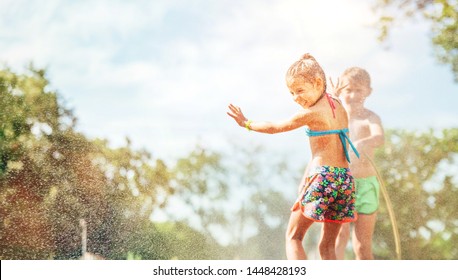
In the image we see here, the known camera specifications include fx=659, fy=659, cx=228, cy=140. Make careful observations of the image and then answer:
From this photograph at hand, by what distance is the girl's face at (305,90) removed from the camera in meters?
3.45

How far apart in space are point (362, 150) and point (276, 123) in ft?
2.90

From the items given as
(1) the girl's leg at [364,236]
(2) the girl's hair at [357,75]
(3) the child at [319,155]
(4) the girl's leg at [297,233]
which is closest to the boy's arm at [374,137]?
(2) the girl's hair at [357,75]

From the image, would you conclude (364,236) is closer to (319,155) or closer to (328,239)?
(328,239)

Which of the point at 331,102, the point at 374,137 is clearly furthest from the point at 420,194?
the point at 331,102

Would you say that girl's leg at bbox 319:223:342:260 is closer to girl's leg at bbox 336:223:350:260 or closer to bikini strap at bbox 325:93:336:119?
girl's leg at bbox 336:223:350:260

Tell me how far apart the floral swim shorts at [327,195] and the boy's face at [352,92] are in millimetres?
905

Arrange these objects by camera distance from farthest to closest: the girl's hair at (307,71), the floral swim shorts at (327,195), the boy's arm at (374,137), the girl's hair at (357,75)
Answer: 1. the girl's hair at (357,75)
2. the boy's arm at (374,137)
3. the girl's hair at (307,71)
4. the floral swim shorts at (327,195)

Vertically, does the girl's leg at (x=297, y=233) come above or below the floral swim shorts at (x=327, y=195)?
below

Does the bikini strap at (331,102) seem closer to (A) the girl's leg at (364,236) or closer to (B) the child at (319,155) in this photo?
(B) the child at (319,155)

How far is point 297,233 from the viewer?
11.2 feet

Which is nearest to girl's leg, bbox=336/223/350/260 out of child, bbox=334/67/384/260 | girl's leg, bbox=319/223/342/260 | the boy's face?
child, bbox=334/67/384/260
